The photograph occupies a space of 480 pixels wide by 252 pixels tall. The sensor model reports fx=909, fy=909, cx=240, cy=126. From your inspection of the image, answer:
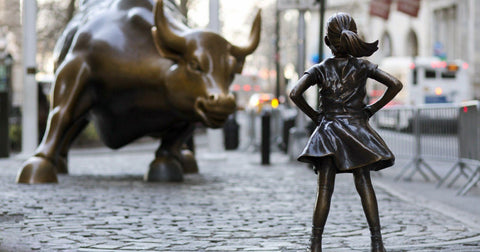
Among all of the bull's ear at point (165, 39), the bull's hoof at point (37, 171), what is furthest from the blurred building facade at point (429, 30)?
the bull's hoof at point (37, 171)

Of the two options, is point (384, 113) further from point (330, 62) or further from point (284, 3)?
point (330, 62)

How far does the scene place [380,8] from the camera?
29.5 metres

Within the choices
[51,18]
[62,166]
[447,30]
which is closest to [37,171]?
[62,166]

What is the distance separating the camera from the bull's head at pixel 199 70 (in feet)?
37.8

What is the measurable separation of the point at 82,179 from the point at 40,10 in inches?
891

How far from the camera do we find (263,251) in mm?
6492

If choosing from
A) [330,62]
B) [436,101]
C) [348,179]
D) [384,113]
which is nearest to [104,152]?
[384,113]

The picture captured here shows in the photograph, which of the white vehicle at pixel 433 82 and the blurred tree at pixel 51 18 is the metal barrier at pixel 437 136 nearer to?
the white vehicle at pixel 433 82

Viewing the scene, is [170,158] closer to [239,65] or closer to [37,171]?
[239,65]

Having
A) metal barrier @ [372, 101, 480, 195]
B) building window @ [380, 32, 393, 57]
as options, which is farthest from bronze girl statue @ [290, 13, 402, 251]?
building window @ [380, 32, 393, 57]

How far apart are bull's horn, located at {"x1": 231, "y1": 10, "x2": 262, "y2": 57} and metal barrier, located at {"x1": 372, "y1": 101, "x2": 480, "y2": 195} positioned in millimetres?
3152

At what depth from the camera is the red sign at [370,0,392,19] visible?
29.1m

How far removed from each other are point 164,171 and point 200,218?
4421 millimetres

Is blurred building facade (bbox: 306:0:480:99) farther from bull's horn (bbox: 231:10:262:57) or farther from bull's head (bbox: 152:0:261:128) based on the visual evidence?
bull's head (bbox: 152:0:261:128)
